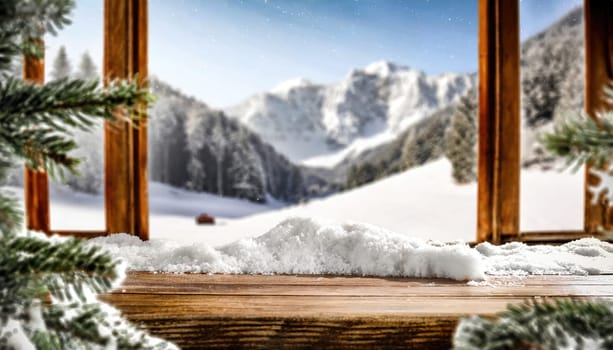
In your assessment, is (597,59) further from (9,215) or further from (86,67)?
(9,215)

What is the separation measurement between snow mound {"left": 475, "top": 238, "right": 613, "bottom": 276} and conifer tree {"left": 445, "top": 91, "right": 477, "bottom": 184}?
1.04 m

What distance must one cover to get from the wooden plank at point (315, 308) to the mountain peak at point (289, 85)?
7.12 feet

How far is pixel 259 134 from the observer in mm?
3250

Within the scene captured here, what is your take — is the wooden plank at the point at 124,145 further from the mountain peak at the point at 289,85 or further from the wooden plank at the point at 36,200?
the mountain peak at the point at 289,85

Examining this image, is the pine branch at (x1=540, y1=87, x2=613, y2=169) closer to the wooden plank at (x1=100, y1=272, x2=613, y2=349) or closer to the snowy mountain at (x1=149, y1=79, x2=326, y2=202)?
the wooden plank at (x1=100, y1=272, x2=613, y2=349)

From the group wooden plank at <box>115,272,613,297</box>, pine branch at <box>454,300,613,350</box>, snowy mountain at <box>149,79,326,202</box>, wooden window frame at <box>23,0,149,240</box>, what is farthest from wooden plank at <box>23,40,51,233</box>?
pine branch at <box>454,300,613,350</box>

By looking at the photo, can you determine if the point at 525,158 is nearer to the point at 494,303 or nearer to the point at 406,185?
the point at 406,185

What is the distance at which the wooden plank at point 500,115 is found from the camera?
2225 millimetres

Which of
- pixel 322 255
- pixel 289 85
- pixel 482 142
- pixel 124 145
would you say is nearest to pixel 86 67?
pixel 124 145

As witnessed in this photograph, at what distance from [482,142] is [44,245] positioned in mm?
2113

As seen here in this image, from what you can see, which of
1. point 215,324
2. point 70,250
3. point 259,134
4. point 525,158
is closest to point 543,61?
point 525,158

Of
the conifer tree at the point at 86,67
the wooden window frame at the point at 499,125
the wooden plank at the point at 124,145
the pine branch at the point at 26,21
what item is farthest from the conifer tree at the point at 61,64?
the pine branch at the point at 26,21

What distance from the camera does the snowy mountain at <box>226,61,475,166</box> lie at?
3.19 m

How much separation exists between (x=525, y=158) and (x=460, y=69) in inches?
30.0
